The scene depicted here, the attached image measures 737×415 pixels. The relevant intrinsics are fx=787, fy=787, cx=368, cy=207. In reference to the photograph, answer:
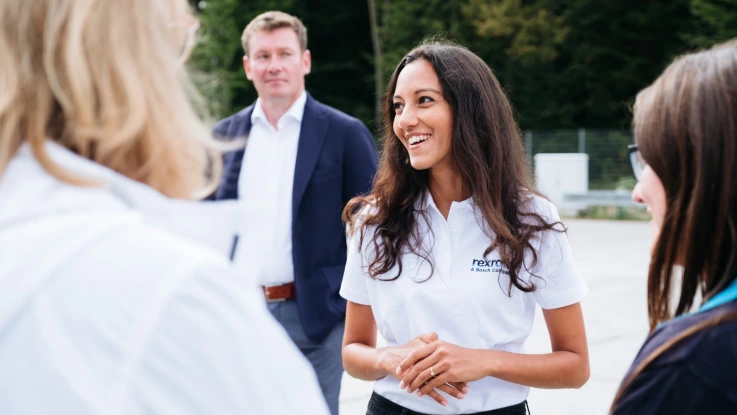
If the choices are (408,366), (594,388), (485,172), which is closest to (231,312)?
(408,366)

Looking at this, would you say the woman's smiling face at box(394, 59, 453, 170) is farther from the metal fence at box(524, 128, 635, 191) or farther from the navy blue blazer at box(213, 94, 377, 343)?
the metal fence at box(524, 128, 635, 191)

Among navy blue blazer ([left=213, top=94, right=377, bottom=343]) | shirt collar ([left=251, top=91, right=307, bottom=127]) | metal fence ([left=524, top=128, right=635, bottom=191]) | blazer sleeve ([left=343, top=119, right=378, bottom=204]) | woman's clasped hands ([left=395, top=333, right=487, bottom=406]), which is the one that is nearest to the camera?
woman's clasped hands ([left=395, top=333, right=487, bottom=406])

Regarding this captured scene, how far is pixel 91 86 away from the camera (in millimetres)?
1043

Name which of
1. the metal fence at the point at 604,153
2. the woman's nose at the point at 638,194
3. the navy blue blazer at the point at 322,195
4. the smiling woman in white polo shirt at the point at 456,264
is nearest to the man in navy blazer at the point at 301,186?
the navy blue blazer at the point at 322,195

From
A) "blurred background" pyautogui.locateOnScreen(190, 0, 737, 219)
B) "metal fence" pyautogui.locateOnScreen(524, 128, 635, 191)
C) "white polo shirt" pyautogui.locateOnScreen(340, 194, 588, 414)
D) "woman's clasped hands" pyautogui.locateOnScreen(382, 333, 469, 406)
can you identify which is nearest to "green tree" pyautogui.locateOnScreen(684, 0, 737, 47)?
"blurred background" pyautogui.locateOnScreen(190, 0, 737, 219)

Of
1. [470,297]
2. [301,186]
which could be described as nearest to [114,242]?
[470,297]

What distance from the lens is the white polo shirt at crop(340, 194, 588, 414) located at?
241 centimetres

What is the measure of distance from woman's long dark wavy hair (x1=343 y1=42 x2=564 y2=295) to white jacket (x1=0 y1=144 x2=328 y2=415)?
1.61 m

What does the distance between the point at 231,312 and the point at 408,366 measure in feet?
4.77

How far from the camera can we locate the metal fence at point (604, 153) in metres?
24.0

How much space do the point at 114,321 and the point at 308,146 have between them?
302 centimetres

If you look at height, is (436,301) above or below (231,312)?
below

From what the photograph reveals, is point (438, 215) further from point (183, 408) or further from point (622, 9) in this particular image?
point (622, 9)

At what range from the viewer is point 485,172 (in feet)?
8.54
